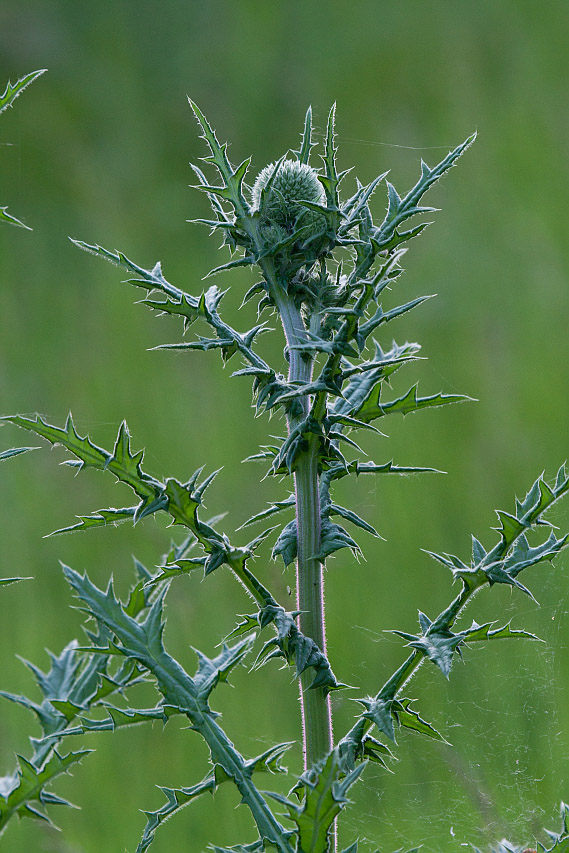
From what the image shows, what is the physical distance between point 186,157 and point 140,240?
519 mm

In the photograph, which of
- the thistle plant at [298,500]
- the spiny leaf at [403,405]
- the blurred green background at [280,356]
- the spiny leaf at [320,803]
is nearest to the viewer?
the spiny leaf at [320,803]

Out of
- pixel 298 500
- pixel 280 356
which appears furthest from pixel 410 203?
pixel 280 356

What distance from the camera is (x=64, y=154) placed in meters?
4.18

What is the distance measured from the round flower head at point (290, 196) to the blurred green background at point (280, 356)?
936 millimetres

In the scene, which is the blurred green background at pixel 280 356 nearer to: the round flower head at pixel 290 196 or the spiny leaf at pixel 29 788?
the spiny leaf at pixel 29 788

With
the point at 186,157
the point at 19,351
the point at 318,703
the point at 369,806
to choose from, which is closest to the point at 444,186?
the point at 186,157

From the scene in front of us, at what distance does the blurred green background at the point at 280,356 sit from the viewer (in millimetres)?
1858

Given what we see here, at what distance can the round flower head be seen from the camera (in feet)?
3.48

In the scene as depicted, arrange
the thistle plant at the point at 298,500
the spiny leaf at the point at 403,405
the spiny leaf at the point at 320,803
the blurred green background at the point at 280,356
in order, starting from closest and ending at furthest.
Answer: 1. the spiny leaf at the point at 320,803
2. the thistle plant at the point at 298,500
3. the spiny leaf at the point at 403,405
4. the blurred green background at the point at 280,356

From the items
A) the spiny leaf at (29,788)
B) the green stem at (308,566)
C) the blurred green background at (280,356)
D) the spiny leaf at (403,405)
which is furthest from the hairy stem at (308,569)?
the blurred green background at (280,356)

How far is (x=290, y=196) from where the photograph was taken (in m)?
1.12

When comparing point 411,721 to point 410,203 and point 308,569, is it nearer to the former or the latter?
point 308,569

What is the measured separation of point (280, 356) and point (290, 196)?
2235 mm

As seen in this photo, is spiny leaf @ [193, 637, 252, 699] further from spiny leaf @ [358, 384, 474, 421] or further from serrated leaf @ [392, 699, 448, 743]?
spiny leaf @ [358, 384, 474, 421]
